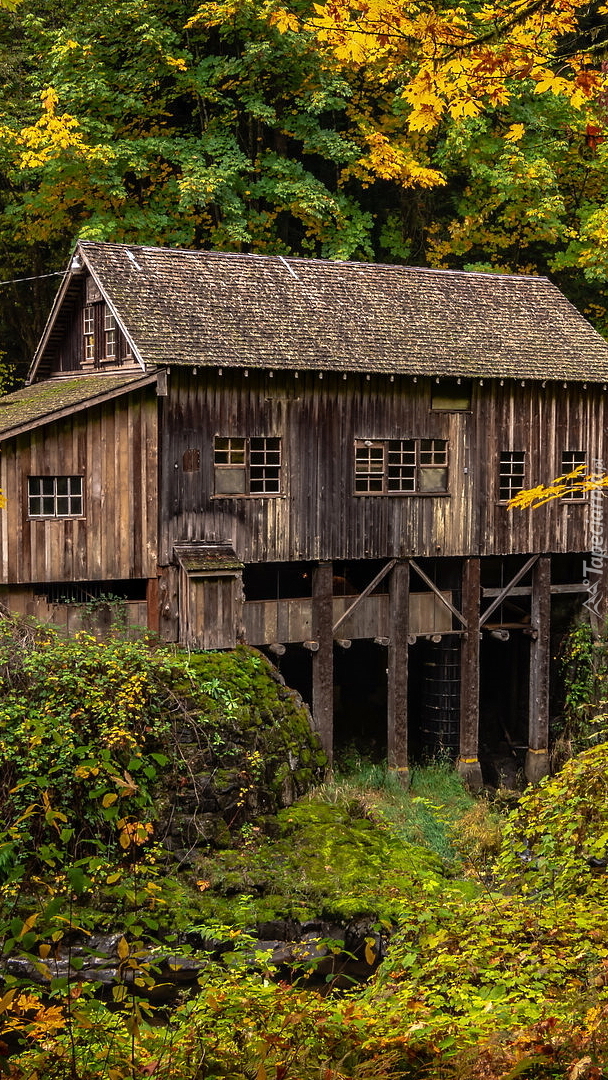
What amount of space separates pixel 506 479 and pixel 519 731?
598cm

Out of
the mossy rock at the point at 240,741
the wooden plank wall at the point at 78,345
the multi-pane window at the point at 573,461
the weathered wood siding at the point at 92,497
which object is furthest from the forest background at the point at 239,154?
the mossy rock at the point at 240,741

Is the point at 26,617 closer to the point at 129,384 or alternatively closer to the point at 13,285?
the point at 129,384

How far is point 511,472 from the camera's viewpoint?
68.3 ft

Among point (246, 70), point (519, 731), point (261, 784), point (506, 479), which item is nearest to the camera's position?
point (261, 784)

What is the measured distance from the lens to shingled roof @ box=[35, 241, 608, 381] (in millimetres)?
17656

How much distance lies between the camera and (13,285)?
93.6 feet

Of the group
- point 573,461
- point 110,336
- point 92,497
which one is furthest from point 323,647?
point 573,461

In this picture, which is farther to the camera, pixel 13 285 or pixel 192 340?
pixel 13 285

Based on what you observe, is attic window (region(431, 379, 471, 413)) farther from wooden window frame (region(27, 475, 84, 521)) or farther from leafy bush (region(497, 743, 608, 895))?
leafy bush (region(497, 743, 608, 895))

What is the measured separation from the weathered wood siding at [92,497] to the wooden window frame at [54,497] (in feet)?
0.31

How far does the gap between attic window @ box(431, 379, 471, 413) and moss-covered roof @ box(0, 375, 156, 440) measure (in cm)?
560

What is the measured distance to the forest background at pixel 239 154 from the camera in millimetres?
24156

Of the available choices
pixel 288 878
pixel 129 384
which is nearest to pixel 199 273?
pixel 129 384

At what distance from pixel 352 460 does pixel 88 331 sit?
16.7 feet
